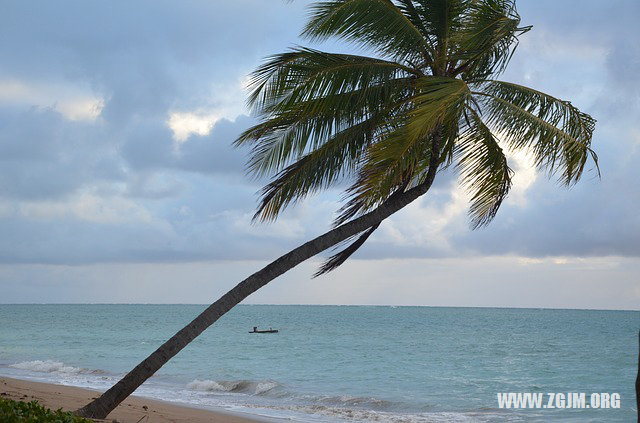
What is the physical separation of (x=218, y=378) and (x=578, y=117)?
1760cm

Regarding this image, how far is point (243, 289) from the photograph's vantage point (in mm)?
7973

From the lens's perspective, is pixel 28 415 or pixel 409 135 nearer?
pixel 28 415

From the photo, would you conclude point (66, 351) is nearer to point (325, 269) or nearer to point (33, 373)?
point (33, 373)

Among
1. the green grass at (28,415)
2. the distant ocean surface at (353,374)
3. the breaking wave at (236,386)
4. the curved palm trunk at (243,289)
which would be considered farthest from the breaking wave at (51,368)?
the green grass at (28,415)

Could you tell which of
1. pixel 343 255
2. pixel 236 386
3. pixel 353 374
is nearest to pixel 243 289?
pixel 343 255

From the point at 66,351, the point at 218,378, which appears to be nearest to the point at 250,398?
the point at 218,378

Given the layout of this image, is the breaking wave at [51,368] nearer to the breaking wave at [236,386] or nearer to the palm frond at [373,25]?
the breaking wave at [236,386]

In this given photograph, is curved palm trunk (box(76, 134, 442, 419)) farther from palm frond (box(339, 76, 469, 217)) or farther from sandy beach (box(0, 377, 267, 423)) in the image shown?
sandy beach (box(0, 377, 267, 423))

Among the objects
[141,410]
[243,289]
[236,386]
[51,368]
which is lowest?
[141,410]

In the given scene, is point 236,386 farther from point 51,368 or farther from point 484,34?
point 484,34

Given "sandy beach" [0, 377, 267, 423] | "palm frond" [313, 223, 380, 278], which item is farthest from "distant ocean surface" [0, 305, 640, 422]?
"palm frond" [313, 223, 380, 278]

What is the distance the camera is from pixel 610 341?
5297 cm

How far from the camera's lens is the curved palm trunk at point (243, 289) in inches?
309

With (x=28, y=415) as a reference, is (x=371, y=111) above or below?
above
